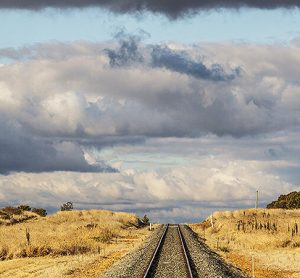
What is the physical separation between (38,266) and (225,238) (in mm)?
25415

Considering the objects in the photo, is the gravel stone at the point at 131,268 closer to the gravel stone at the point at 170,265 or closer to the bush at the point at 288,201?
the gravel stone at the point at 170,265

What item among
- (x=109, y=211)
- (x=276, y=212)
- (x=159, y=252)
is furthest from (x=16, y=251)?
(x=109, y=211)

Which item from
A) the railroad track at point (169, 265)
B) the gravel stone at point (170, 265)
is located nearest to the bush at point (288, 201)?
the gravel stone at point (170, 265)

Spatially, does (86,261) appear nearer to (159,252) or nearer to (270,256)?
(159,252)

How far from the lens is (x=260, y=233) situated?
51.2 metres

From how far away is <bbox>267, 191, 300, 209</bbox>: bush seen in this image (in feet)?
366

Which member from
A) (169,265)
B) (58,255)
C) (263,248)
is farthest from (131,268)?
(263,248)

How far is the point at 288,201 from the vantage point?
4557 inches

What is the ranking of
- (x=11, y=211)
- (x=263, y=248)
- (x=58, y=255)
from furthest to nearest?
(x=11, y=211), (x=263, y=248), (x=58, y=255)

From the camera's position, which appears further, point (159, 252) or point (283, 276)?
point (159, 252)

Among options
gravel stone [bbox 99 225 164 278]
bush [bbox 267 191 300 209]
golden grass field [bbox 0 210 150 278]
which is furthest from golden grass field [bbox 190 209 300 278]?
bush [bbox 267 191 300 209]

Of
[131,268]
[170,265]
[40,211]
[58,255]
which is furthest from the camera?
[40,211]

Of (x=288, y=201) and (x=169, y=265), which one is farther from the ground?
(x=288, y=201)

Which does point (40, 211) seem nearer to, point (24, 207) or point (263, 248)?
point (24, 207)
